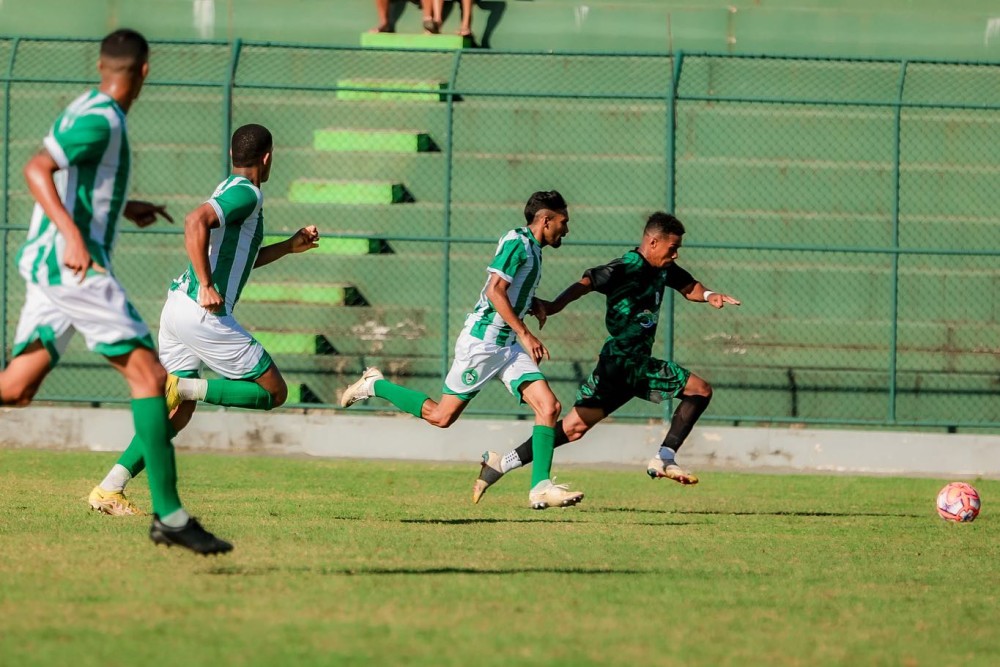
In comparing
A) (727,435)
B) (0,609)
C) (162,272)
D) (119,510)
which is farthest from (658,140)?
(0,609)

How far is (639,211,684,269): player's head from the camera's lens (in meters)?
10.6

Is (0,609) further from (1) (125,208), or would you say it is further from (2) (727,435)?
(2) (727,435)

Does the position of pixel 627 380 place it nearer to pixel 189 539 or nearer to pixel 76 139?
pixel 189 539

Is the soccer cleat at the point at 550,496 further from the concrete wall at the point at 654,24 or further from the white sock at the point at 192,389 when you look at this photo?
the concrete wall at the point at 654,24

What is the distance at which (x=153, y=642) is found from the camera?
17.3 ft

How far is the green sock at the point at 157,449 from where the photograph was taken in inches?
257

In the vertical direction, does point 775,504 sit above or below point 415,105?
below

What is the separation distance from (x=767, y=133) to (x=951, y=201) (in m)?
2.05

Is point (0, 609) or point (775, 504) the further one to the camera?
point (775, 504)

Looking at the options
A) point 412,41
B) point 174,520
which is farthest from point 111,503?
point 412,41

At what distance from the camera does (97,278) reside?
6426 millimetres

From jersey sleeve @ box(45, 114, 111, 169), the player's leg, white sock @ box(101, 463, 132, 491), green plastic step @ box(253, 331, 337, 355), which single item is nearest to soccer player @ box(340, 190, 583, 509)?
the player's leg

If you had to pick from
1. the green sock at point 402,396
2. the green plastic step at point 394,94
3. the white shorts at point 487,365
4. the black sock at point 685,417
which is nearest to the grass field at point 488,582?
the black sock at point 685,417

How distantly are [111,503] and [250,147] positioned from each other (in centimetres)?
206
